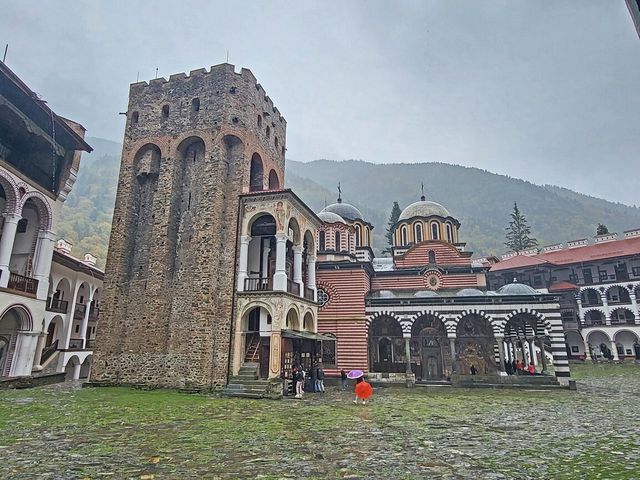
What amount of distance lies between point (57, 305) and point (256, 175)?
49.7 feet

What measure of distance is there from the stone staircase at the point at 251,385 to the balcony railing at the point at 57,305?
14.4m

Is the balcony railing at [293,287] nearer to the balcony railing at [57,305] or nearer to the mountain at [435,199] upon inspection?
the balcony railing at [57,305]

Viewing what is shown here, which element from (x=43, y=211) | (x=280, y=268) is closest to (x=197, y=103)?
(x=43, y=211)

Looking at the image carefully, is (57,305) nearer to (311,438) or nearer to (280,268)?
(280,268)

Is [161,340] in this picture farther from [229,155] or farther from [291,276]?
[229,155]

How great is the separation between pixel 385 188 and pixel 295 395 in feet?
541

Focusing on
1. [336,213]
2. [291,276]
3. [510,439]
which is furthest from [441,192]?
[510,439]

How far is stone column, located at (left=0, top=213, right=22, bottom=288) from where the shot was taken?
1515 centimetres

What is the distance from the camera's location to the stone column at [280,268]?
56.7 ft

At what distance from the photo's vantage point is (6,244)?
50.7ft

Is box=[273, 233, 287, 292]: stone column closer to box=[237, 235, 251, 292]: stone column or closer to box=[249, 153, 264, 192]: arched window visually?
box=[237, 235, 251, 292]: stone column

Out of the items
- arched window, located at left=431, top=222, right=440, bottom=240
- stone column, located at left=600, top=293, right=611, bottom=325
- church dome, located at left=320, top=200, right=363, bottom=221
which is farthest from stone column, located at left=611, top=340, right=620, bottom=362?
church dome, located at left=320, top=200, right=363, bottom=221

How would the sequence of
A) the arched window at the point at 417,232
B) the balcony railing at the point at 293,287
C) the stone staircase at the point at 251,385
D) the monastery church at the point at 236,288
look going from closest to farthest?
the stone staircase at the point at 251,385
the monastery church at the point at 236,288
the balcony railing at the point at 293,287
the arched window at the point at 417,232

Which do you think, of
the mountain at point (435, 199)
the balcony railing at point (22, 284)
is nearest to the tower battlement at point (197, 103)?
the balcony railing at point (22, 284)
